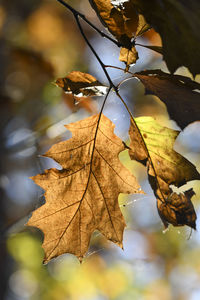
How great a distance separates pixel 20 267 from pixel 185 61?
5.65m

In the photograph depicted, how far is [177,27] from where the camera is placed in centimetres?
50

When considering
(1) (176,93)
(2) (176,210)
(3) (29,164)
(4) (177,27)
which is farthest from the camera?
(3) (29,164)

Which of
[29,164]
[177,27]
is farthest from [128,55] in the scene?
[29,164]

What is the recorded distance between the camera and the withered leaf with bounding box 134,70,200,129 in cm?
62

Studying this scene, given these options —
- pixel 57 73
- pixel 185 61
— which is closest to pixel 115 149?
pixel 185 61

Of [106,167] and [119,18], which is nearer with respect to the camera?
[119,18]

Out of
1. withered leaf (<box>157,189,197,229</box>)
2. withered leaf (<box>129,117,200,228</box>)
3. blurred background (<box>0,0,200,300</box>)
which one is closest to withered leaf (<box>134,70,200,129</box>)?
withered leaf (<box>129,117,200,228</box>)

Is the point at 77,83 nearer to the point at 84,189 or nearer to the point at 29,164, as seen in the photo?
the point at 84,189

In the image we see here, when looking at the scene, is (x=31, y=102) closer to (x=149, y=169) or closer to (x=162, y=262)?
(x=162, y=262)

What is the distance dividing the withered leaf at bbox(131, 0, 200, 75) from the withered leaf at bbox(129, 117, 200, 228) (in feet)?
0.87

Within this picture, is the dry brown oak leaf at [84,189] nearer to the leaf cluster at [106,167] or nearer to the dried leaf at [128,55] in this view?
the leaf cluster at [106,167]

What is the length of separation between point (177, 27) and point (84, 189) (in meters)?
0.51

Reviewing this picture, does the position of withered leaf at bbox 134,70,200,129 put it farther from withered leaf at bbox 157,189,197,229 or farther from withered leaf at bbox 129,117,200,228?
withered leaf at bbox 157,189,197,229

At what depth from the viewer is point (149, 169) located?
0.82 metres
